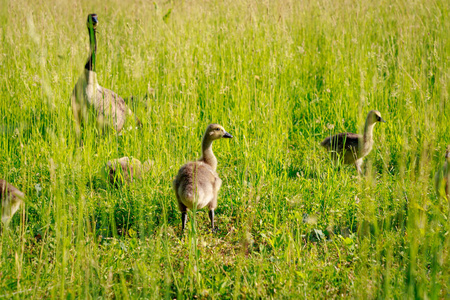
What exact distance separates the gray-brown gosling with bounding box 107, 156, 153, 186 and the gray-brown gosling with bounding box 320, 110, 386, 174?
226 centimetres

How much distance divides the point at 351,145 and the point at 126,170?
2730 mm

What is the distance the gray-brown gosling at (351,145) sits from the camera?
17.5ft

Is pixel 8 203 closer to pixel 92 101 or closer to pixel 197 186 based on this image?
pixel 197 186

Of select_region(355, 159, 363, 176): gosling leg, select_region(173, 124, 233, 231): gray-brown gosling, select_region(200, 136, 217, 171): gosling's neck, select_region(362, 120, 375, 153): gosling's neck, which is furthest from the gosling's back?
select_region(362, 120, 375, 153): gosling's neck

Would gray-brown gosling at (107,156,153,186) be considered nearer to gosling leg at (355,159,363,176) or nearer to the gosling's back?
the gosling's back

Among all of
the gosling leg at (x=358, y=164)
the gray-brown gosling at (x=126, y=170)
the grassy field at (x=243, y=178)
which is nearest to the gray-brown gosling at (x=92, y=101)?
the grassy field at (x=243, y=178)

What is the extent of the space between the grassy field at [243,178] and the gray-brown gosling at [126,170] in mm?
113

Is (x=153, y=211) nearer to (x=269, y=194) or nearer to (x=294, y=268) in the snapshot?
(x=269, y=194)

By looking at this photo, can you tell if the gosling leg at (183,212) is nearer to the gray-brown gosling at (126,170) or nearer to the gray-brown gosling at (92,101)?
the gray-brown gosling at (126,170)

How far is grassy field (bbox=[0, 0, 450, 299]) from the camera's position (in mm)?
3129

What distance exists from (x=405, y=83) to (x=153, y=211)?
4430 mm

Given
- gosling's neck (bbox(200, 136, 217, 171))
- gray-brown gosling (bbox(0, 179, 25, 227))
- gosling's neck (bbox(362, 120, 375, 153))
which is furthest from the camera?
gosling's neck (bbox(362, 120, 375, 153))

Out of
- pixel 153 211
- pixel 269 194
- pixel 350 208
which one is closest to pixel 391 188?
pixel 350 208

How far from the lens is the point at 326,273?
325 cm
